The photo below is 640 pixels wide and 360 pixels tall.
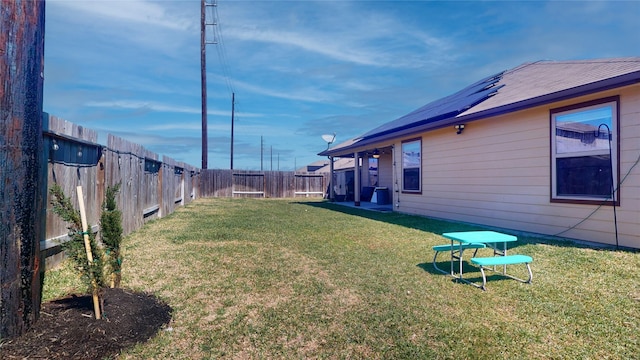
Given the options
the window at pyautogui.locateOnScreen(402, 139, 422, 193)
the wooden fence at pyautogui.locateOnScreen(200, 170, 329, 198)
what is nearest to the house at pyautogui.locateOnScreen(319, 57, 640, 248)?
the window at pyautogui.locateOnScreen(402, 139, 422, 193)

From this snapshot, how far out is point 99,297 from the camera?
2842mm

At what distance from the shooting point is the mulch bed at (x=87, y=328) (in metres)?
2.30

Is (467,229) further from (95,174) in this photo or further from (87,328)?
(95,174)

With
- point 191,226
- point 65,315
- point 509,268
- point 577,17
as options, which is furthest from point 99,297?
point 577,17

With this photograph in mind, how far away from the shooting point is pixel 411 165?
11.3 m

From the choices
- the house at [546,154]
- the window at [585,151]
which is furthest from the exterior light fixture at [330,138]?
the window at [585,151]

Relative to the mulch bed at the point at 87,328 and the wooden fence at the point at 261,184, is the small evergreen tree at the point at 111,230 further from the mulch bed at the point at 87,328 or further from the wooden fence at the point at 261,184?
the wooden fence at the point at 261,184

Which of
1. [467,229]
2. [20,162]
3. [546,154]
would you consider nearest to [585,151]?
[546,154]

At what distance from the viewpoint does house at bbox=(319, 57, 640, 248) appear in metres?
5.57

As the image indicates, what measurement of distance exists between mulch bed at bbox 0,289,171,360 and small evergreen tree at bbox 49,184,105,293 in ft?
1.00

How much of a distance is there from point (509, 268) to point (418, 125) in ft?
21.6

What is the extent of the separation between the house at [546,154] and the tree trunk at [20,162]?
7382 mm

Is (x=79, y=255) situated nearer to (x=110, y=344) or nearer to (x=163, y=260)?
(x=110, y=344)

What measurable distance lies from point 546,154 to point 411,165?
4794mm
